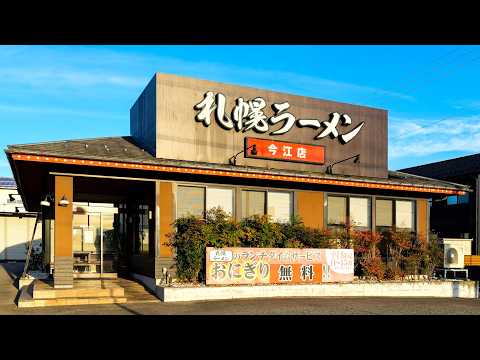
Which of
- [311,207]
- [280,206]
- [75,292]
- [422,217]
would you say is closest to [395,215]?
[422,217]

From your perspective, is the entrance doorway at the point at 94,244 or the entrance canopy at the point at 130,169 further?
the entrance doorway at the point at 94,244

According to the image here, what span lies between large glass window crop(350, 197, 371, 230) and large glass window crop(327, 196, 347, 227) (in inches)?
12.7

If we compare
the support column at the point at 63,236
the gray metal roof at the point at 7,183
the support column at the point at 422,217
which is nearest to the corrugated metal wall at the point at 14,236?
the gray metal roof at the point at 7,183

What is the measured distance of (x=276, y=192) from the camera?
17172 millimetres

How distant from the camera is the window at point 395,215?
19031mm

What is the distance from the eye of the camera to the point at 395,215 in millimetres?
19281

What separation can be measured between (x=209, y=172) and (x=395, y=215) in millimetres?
8325

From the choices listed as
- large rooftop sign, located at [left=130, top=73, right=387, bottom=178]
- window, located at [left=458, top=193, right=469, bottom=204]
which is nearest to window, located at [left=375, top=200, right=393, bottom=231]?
large rooftop sign, located at [left=130, top=73, right=387, bottom=178]

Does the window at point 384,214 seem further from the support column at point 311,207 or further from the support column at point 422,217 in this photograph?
the support column at point 311,207

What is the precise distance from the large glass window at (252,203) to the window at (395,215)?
502 centimetres

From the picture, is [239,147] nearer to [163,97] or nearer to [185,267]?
[163,97]

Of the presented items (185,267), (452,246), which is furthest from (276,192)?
(452,246)

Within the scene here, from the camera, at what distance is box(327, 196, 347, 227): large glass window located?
18047 millimetres
